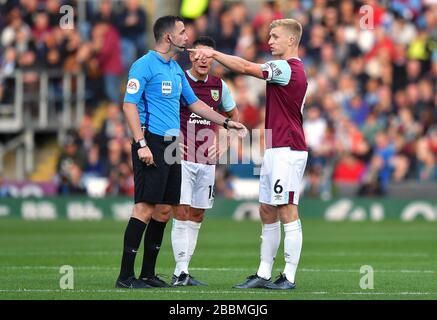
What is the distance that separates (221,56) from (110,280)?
2772 mm

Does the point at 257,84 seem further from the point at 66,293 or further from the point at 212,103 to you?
the point at 66,293

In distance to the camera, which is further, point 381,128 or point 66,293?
point 381,128

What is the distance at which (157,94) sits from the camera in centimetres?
1195

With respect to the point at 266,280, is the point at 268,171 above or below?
above

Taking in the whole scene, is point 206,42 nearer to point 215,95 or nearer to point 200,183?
point 215,95

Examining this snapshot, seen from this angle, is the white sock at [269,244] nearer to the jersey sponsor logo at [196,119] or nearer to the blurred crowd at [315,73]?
the jersey sponsor logo at [196,119]

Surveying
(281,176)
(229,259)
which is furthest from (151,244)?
(229,259)

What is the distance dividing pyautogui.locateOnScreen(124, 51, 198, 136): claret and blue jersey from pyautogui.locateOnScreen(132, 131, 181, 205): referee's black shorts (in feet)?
0.38

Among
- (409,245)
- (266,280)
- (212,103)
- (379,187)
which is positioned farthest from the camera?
(379,187)

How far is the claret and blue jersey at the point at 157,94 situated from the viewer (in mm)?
11852

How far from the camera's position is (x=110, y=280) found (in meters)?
12.7

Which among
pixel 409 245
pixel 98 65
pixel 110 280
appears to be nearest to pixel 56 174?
pixel 98 65

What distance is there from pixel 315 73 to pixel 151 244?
17.1 meters

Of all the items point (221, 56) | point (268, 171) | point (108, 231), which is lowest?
point (108, 231)
